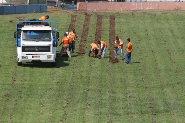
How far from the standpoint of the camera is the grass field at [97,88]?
28.8m

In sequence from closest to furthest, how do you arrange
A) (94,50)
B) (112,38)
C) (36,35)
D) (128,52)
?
1. (36,35)
2. (128,52)
3. (94,50)
4. (112,38)

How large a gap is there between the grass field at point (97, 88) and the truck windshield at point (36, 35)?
186 cm

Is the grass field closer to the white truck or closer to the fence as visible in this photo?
the white truck

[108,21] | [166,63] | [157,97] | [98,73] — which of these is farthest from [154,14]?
[157,97]

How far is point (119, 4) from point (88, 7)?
3548 mm

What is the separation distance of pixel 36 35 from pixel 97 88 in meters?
6.16

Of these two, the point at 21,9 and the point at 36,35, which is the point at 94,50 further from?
the point at 21,9

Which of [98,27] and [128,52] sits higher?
[98,27]

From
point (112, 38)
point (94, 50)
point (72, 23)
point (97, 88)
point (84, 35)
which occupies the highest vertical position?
point (72, 23)

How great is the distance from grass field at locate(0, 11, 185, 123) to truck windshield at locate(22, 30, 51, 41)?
1.86 metres

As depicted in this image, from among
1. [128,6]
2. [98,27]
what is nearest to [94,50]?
[98,27]

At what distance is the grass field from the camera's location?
94.4 ft

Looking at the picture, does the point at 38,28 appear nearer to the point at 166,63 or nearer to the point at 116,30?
the point at 166,63

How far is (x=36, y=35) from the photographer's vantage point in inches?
1451
